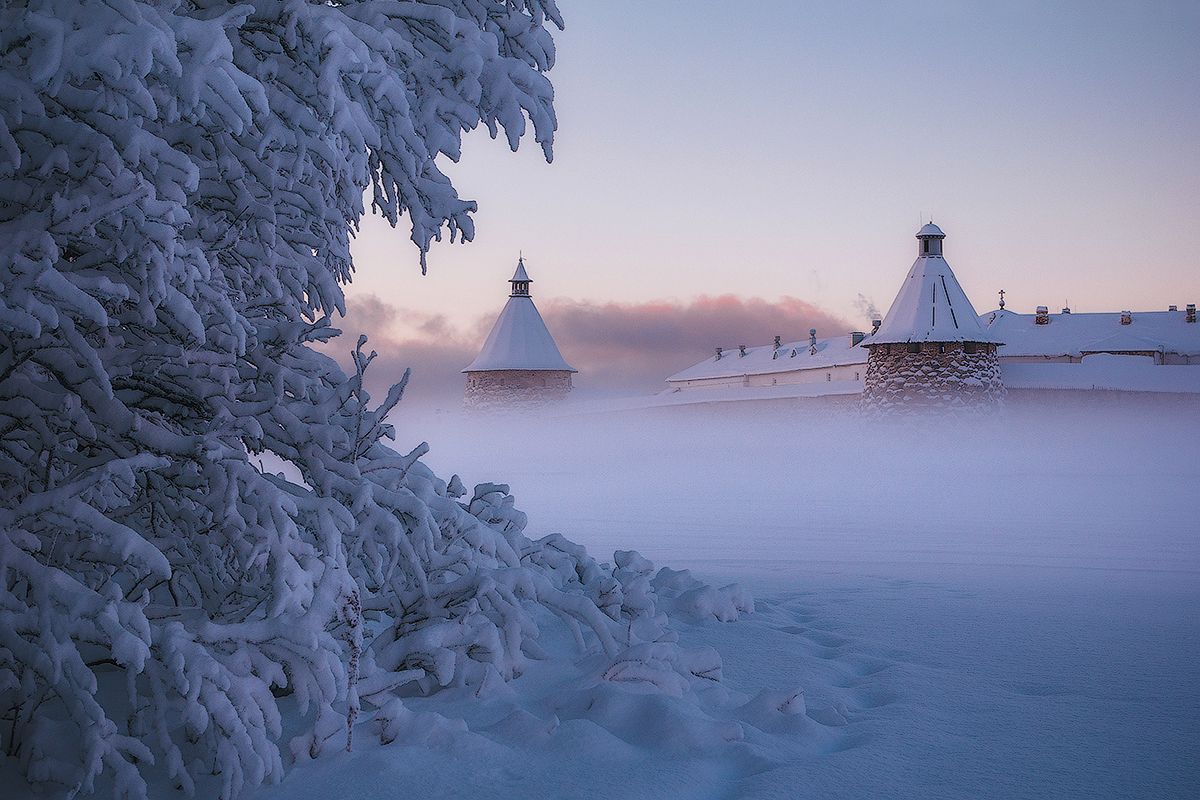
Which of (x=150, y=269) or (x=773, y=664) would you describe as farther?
(x=773, y=664)

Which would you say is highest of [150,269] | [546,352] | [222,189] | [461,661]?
[546,352]

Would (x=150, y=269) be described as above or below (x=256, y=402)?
above

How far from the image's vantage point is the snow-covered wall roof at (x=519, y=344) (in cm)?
3619

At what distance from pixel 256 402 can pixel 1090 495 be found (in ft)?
63.9

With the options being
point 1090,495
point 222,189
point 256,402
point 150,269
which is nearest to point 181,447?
point 256,402

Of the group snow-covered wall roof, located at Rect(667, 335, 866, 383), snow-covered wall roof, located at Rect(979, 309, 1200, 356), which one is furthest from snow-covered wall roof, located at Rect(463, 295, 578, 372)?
snow-covered wall roof, located at Rect(979, 309, 1200, 356)

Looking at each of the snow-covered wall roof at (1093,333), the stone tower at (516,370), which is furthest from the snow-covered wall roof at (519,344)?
the snow-covered wall roof at (1093,333)

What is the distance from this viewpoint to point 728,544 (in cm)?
1138

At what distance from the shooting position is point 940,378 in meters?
26.3

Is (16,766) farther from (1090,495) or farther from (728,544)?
(1090,495)

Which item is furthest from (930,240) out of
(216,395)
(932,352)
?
(216,395)

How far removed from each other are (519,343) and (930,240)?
16.5 metres

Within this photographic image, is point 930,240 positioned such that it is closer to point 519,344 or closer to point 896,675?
point 519,344

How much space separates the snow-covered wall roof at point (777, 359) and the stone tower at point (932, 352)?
1135cm
